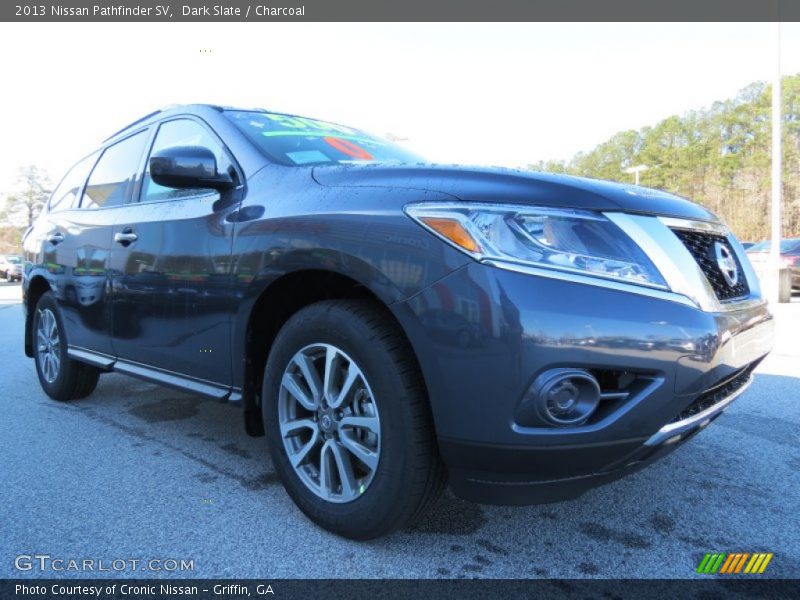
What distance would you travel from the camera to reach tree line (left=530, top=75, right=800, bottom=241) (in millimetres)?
41000

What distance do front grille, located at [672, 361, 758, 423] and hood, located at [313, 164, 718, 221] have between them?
1.96ft

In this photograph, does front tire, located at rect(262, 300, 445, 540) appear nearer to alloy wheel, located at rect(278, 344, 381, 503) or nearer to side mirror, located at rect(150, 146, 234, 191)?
alloy wheel, located at rect(278, 344, 381, 503)

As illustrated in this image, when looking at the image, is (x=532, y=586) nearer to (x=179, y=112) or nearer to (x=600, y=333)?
(x=600, y=333)

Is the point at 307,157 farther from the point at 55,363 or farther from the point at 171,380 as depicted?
the point at 55,363

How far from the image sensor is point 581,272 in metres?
1.69

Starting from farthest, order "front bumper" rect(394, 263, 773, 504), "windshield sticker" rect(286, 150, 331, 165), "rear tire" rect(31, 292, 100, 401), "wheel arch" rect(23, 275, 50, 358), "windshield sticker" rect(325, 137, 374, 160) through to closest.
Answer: "wheel arch" rect(23, 275, 50, 358)
"rear tire" rect(31, 292, 100, 401)
"windshield sticker" rect(325, 137, 374, 160)
"windshield sticker" rect(286, 150, 331, 165)
"front bumper" rect(394, 263, 773, 504)

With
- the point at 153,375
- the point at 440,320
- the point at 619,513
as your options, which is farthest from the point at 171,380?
the point at 619,513

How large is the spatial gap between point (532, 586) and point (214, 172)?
203cm

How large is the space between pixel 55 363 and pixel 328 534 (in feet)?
10.2

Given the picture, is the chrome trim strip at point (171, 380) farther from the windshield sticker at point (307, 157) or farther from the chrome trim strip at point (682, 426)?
the chrome trim strip at point (682, 426)

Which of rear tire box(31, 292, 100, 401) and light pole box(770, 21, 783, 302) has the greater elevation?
light pole box(770, 21, 783, 302)

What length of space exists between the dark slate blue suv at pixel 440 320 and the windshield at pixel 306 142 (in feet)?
0.07

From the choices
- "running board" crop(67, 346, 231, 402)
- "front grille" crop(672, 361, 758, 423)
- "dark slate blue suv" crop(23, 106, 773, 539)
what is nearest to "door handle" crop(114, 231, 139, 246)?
"dark slate blue suv" crop(23, 106, 773, 539)

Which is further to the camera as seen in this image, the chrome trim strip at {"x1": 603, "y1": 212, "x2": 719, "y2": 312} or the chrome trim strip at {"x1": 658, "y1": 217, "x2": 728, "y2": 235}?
the chrome trim strip at {"x1": 658, "y1": 217, "x2": 728, "y2": 235}
